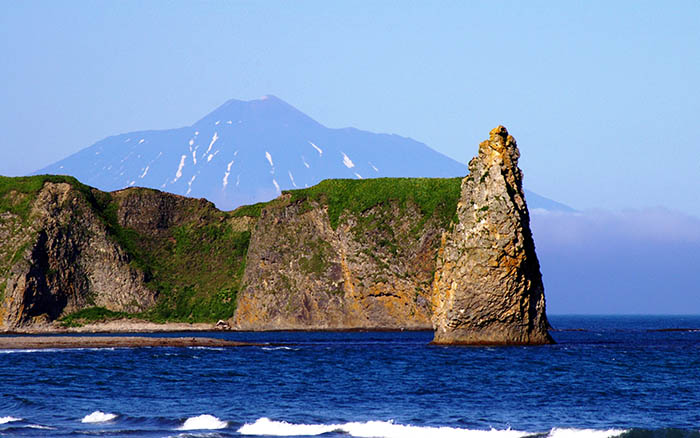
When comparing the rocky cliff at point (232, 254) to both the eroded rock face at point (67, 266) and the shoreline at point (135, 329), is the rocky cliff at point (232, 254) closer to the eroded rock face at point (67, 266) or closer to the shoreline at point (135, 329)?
the eroded rock face at point (67, 266)

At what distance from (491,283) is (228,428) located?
3990 cm

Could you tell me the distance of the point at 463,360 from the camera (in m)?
72.2

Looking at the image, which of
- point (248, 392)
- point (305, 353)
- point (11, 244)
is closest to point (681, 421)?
point (248, 392)

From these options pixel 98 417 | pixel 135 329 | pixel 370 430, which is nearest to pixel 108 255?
pixel 135 329

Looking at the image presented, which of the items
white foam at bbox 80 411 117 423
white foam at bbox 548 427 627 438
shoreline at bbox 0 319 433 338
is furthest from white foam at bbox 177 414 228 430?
shoreline at bbox 0 319 433 338

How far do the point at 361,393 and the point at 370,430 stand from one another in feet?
47.0

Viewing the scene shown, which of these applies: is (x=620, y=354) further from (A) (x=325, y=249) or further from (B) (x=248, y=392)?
(A) (x=325, y=249)

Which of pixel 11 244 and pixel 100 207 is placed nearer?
pixel 11 244

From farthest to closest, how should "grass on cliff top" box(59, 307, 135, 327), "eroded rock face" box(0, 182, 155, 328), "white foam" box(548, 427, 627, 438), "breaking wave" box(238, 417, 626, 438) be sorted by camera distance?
"grass on cliff top" box(59, 307, 135, 327), "eroded rock face" box(0, 182, 155, 328), "breaking wave" box(238, 417, 626, 438), "white foam" box(548, 427, 627, 438)

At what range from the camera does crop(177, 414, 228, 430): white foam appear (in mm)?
42875

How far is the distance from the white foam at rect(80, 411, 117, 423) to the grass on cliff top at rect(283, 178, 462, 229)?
101510 millimetres

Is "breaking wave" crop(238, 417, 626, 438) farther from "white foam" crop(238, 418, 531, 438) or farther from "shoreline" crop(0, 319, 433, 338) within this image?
"shoreline" crop(0, 319, 433, 338)

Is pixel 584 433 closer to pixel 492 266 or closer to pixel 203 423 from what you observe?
pixel 203 423

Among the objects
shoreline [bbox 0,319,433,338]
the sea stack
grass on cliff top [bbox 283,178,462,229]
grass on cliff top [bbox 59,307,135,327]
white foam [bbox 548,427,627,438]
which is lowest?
white foam [bbox 548,427,627,438]
